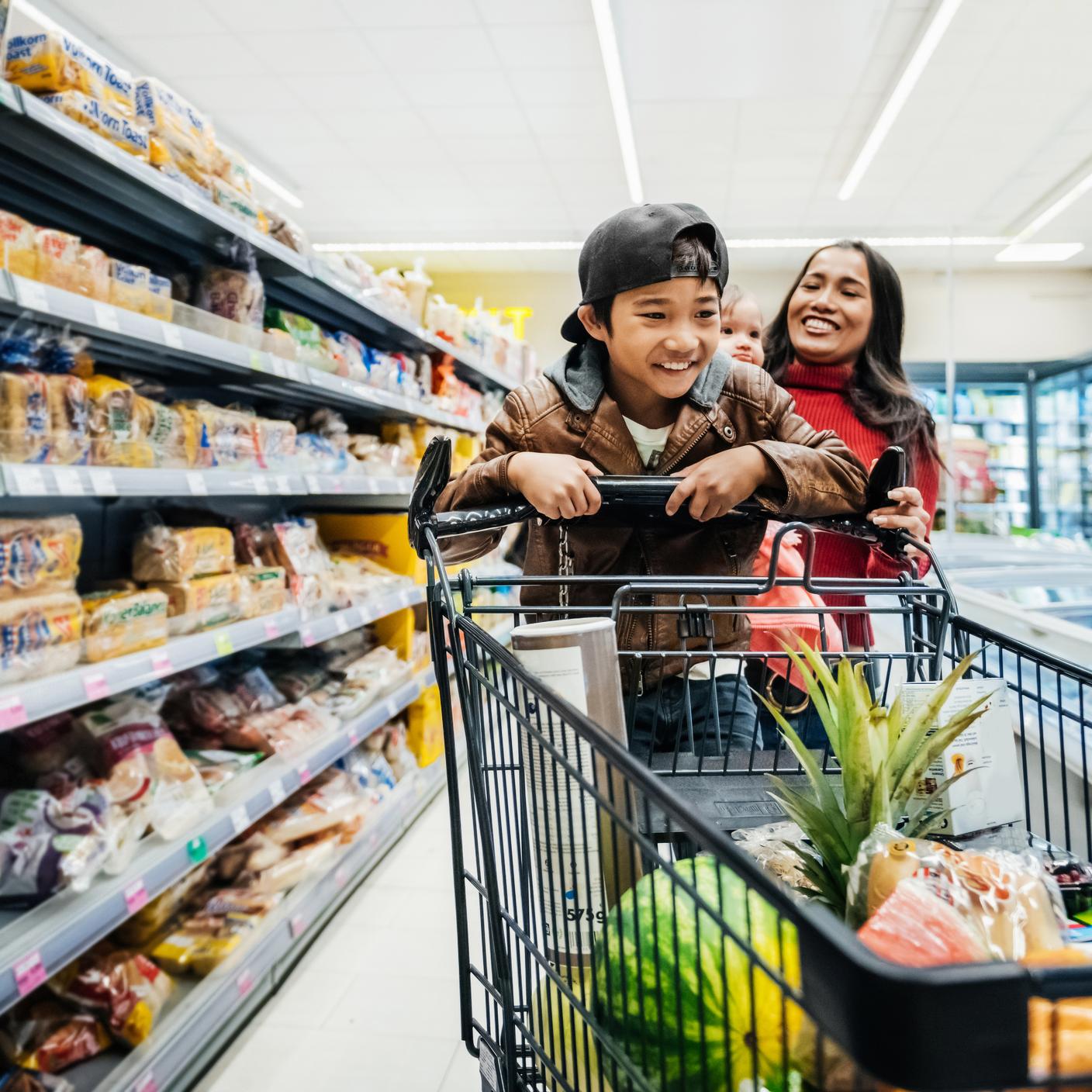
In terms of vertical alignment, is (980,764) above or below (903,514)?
below

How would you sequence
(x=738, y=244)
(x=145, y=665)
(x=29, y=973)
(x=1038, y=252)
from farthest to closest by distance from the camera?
(x=1038, y=252), (x=738, y=244), (x=145, y=665), (x=29, y=973)

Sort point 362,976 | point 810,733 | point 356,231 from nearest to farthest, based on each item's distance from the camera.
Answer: point 810,733 < point 362,976 < point 356,231

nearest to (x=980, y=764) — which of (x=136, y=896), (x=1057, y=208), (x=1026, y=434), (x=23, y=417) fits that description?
(x=136, y=896)

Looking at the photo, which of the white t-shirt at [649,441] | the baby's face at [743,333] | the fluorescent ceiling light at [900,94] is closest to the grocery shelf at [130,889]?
the white t-shirt at [649,441]

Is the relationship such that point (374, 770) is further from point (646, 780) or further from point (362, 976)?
point (646, 780)

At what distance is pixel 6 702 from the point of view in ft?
4.61

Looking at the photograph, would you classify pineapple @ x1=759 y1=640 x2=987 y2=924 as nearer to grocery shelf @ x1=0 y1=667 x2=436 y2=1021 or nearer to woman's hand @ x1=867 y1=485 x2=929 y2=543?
woman's hand @ x1=867 y1=485 x2=929 y2=543

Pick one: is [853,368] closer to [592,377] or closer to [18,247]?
[592,377]

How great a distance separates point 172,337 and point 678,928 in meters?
1.69

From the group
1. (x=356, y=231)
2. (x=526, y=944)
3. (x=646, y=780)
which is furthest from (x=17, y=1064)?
(x=356, y=231)

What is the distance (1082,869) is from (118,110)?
6.77 ft

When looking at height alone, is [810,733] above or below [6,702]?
below

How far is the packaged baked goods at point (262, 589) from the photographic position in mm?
2289

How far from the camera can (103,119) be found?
1714 mm
